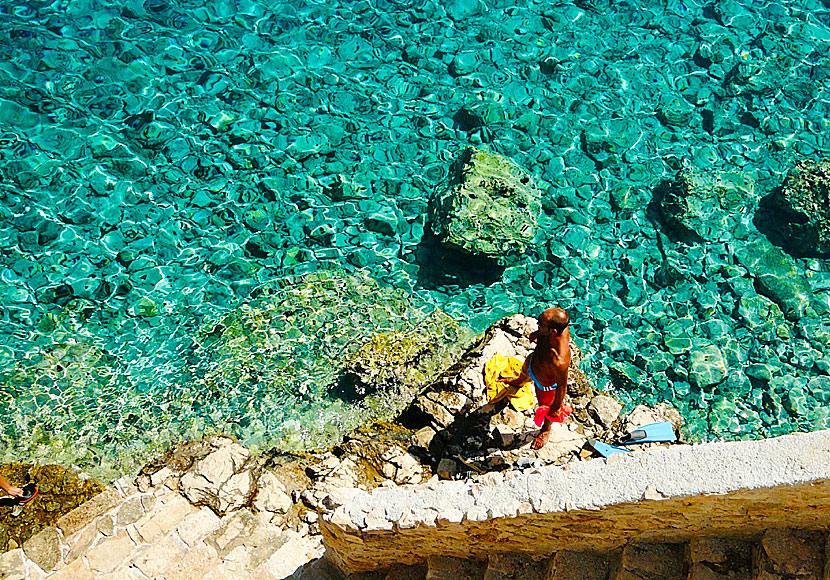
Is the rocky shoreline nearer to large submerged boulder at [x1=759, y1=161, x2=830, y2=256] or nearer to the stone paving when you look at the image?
the stone paving

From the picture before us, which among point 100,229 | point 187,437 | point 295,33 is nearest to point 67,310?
point 100,229

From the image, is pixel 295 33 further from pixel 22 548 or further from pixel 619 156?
pixel 22 548

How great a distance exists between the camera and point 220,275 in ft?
30.9

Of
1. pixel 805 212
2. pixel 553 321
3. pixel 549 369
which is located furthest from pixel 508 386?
pixel 805 212

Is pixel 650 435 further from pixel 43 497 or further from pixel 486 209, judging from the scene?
pixel 43 497

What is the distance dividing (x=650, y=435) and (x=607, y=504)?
3223 mm

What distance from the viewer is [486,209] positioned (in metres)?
9.54

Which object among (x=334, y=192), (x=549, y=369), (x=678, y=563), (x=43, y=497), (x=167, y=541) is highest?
(x=678, y=563)

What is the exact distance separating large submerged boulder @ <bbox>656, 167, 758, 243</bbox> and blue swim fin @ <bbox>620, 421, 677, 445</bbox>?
3.77 meters

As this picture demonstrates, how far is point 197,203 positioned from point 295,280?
1.91 meters

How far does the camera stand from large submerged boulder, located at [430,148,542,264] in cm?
935

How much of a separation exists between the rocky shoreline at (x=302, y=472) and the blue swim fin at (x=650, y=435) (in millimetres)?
293

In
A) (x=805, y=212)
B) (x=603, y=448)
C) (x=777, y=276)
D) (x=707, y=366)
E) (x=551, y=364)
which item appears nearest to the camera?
(x=551, y=364)

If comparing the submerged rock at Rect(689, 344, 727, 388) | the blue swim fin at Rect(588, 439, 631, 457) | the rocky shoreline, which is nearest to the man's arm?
the rocky shoreline
